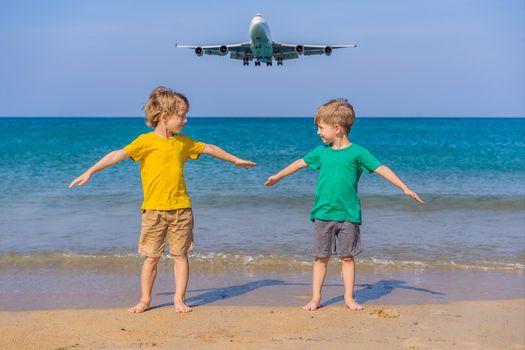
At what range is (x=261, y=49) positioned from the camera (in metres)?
35.5

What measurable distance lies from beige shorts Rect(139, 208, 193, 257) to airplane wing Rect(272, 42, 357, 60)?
102ft

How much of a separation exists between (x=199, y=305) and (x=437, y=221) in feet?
22.1

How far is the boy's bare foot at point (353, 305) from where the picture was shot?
496 cm

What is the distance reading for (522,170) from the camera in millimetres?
24609

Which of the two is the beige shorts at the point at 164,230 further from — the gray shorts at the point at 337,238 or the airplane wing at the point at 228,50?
the airplane wing at the point at 228,50

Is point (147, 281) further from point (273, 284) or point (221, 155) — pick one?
point (273, 284)

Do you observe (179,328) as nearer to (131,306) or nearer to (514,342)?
(131,306)

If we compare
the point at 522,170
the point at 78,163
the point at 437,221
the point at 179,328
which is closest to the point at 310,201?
the point at 437,221

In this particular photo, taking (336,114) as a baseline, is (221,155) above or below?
below

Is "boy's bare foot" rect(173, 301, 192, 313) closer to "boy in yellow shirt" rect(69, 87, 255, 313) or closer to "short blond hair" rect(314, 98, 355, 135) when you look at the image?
"boy in yellow shirt" rect(69, 87, 255, 313)

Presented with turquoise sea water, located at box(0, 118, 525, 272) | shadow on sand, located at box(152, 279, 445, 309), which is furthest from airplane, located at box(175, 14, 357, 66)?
shadow on sand, located at box(152, 279, 445, 309)

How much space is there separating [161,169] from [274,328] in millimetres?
1392

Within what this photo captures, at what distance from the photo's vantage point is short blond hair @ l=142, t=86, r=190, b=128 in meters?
4.77

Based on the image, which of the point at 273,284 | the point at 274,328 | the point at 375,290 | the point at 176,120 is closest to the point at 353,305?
the point at 274,328
